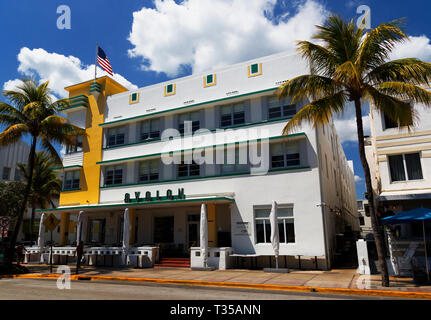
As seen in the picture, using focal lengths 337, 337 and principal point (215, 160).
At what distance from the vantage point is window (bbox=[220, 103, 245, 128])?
22.3m

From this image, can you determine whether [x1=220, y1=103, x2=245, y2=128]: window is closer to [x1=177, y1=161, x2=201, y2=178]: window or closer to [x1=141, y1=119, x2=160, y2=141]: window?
[x1=177, y1=161, x2=201, y2=178]: window

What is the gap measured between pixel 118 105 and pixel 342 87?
18.5m

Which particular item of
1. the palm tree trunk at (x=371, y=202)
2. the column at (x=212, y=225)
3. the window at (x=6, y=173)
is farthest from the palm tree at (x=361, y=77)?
the window at (x=6, y=173)

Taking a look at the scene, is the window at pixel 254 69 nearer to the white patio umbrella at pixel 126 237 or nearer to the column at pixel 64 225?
the white patio umbrella at pixel 126 237

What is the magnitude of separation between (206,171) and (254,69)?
743cm

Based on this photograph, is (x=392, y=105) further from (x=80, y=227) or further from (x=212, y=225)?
(x=80, y=227)

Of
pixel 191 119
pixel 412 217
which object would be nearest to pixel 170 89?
pixel 191 119

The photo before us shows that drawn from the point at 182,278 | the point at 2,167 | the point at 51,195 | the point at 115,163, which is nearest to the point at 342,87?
the point at 182,278

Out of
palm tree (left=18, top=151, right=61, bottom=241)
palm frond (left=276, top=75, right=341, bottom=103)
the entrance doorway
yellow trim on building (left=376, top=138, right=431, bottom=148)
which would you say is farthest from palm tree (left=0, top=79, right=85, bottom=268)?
yellow trim on building (left=376, top=138, right=431, bottom=148)

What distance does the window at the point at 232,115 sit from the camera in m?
22.3

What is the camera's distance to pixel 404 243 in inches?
589

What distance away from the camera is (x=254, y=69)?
22.2 meters

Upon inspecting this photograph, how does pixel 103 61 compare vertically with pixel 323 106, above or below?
above
